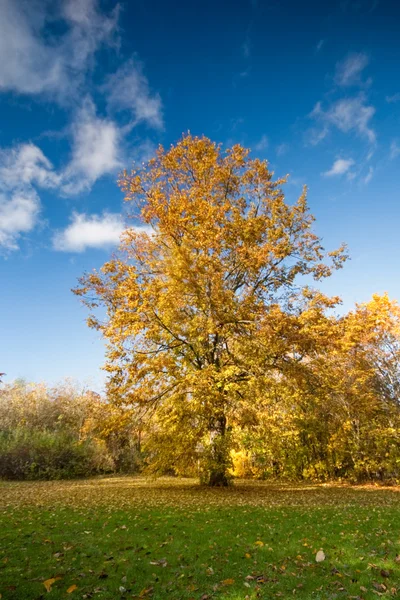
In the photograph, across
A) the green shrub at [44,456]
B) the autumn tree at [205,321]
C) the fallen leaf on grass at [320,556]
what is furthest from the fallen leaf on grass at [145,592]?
the green shrub at [44,456]

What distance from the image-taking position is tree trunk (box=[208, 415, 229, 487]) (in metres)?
14.0

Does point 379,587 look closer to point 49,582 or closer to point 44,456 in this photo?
point 49,582

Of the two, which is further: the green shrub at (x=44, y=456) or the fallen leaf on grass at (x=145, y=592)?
the green shrub at (x=44, y=456)

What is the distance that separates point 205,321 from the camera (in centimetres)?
1500

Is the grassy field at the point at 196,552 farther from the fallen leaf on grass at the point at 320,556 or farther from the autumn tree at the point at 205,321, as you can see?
the autumn tree at the point at 205,321

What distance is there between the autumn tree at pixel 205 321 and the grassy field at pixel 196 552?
13.6 ft

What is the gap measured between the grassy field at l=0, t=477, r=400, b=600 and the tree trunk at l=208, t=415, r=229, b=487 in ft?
10.4

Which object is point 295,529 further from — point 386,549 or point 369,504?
point 369,504

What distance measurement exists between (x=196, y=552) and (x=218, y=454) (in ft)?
27.6

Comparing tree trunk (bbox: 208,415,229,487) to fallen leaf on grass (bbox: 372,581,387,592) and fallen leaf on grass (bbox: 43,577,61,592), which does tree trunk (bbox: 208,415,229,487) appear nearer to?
fallen leaf on grass (bbox: 372,581,387,592)

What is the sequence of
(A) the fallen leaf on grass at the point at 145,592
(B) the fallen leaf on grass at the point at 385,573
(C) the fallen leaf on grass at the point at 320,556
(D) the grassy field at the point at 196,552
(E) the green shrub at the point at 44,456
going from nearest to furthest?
1. (A) the fallen leaf on grass at the point at 145,592
2. (D) the grassy field at the point at 196,552
3. (B) the fallen leaf on grass at the point at 385,573
4. (C) the fallen leaf on grass at the point at 320,556
5. (E) the green shrub at the point at 44,456

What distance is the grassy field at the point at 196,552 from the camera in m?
4.68

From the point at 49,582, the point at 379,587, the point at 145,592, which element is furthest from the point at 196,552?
the point at 379,587

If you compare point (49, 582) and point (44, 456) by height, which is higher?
point (44, 456)
